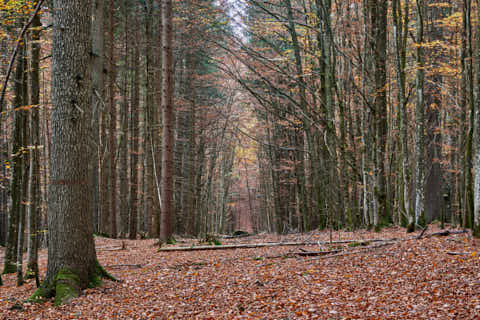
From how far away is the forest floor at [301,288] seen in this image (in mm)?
4727

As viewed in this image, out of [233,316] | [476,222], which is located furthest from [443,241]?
[233,316]

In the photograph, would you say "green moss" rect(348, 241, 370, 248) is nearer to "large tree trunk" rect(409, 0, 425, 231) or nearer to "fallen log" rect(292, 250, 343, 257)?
"fallen log" rect(292, 250, 343, 257)

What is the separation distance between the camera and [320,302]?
16.7 feet

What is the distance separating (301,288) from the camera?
5.74 meters

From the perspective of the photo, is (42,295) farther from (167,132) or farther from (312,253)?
(167,132)

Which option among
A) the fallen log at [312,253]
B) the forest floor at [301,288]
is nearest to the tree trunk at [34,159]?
the forest floor at [301,288]

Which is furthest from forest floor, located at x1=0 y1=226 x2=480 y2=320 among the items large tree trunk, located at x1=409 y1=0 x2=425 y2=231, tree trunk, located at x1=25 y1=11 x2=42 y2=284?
large tree trunk, located at x1=409 y1=0 x2=425 y2=231

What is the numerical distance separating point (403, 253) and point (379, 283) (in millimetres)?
1650

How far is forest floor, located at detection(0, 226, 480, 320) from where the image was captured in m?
4.73

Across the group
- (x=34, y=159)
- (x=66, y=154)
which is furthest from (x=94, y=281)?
(x=34, y=159)

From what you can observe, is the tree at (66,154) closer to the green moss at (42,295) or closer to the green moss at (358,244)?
the green moss at (42,295)

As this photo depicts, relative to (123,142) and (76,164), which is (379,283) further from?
(123,142)

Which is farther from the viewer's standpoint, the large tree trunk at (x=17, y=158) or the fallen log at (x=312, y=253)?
the large tree trunk at (x=17, y=158)

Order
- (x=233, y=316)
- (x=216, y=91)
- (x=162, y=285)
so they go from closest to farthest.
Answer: (x=233, y=316) → (x=162, y=285) → (x=216, y=91)
